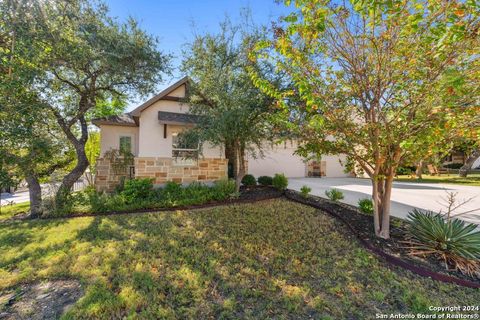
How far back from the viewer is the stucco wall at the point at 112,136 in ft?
37.2

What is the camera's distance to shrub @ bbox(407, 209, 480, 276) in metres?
4.16

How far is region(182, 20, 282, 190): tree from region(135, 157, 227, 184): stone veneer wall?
265cm

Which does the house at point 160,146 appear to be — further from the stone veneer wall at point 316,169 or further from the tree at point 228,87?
the stone veneer wall at point 316,169

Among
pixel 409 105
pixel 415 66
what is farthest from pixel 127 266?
pixel 415 66

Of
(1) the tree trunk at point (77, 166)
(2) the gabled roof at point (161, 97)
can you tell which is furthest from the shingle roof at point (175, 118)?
(1) the tree trunk at point (77, 166)

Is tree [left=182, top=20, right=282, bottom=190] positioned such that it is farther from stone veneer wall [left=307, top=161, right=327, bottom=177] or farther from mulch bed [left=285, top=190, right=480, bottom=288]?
stone veneer wall [left=307, top=161, right=327, bottom=177]

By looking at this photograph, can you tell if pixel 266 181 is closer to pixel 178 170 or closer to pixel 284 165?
pixel 178 170

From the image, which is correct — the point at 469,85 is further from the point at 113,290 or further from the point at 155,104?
the point at 155,104

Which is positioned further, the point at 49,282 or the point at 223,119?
the point at 223,119

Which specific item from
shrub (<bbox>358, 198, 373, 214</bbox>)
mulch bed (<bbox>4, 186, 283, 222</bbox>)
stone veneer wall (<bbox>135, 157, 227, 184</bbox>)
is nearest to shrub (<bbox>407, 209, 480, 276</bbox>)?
shrub (<bbox>358, 198, 373, 214</bbox>)

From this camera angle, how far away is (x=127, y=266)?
4.07 meters

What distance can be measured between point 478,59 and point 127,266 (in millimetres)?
7609

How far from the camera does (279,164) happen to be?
1744 centimetres

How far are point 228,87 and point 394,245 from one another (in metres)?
6.73
